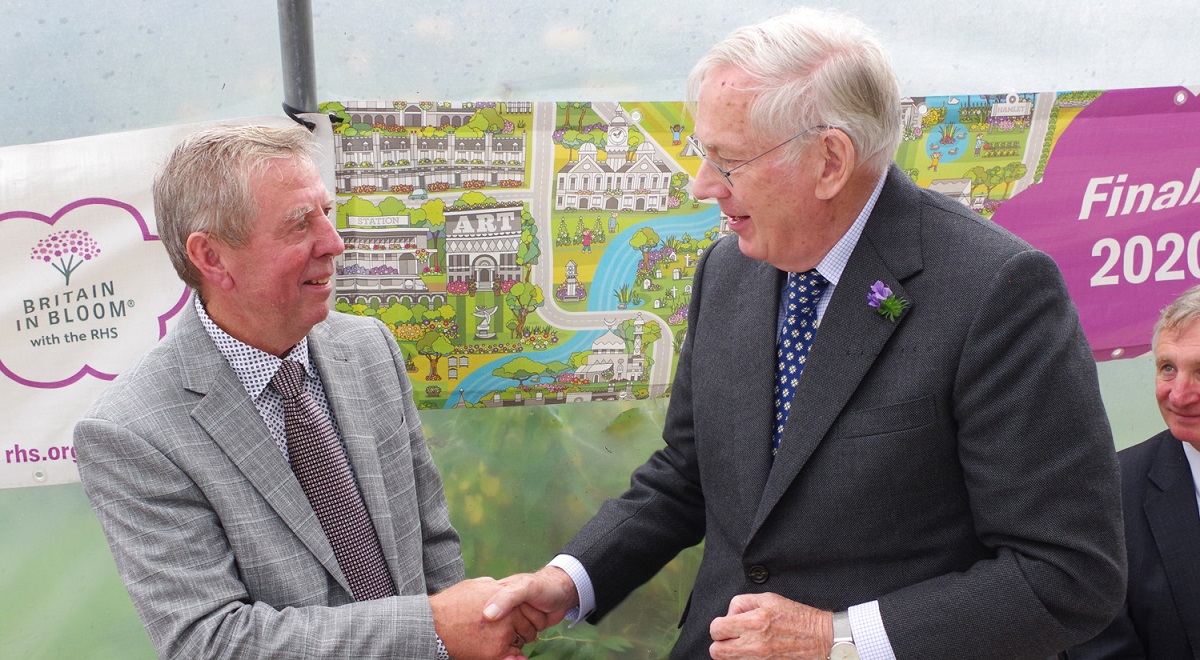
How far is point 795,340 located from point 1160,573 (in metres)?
1.55

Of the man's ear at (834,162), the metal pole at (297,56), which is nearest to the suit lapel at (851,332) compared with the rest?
the man's ear at (834,162)

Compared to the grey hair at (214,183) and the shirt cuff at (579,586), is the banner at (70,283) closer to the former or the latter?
the grey hair at (214,183)

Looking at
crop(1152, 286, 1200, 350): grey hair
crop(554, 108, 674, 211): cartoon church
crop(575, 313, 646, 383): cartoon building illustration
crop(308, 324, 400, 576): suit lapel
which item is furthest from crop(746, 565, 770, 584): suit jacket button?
crop(1152, 286, 1200, 350): grey hair

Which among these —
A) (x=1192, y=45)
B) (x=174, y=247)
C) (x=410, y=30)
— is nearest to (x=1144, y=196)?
(x=1192, y=45)

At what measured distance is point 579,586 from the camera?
223 cm

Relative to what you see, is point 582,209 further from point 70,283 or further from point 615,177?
point 70,283

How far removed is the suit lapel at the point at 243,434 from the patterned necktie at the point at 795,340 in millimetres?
919

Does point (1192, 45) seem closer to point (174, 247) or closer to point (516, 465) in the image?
point (516, 465)

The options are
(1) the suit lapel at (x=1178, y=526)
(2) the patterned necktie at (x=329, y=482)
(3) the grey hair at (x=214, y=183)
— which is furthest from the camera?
(1) the suit lapel at (x=1178, y=526)

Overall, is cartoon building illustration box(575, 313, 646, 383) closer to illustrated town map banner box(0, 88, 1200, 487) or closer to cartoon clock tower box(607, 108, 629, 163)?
illustrated town map banner box(0, 88, 1200, 487)

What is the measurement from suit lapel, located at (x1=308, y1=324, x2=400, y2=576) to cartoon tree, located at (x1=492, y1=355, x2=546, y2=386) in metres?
0.96

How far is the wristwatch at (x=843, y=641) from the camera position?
5.81ft

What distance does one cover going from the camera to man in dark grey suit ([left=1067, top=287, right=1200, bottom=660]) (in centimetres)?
271

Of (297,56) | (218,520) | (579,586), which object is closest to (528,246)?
(297,56)
